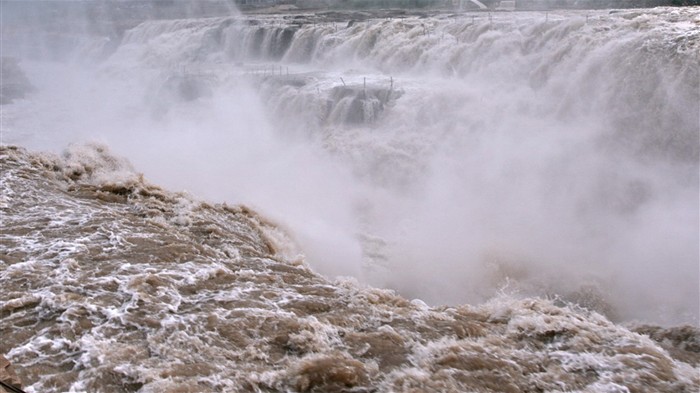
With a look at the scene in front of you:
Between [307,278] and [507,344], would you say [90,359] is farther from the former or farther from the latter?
[507,344]

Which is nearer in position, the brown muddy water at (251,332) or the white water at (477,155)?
the brown muddy water at (251,332)

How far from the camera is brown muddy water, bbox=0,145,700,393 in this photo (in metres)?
3.48

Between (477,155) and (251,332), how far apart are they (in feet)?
26.6

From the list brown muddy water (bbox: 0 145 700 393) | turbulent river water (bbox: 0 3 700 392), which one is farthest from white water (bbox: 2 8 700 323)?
brown muddy water (bbox: 0 145 700 393)

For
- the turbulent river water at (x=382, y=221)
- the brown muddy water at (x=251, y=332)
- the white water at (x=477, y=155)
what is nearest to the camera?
the brown muddy water at (x=251, y=332)

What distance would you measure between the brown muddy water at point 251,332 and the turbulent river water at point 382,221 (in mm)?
21

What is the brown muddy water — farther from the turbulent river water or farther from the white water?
the white water

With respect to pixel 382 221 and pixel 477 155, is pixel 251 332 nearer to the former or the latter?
pixel 382 221

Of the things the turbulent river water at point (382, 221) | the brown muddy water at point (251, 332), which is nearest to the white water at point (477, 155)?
the turbulent river water at point (382, 221)

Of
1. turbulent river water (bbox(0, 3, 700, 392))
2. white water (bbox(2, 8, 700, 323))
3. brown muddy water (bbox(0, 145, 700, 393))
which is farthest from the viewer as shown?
white water (bbox(2, 8, 700, 323))

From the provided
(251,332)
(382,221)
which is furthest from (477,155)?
(251,332)

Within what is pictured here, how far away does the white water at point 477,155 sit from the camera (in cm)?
774

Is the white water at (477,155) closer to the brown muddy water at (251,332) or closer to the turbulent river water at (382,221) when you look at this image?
the turbulent river water at (382,221)

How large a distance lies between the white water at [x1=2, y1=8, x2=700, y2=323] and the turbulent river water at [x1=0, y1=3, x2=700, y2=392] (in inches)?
2.0
